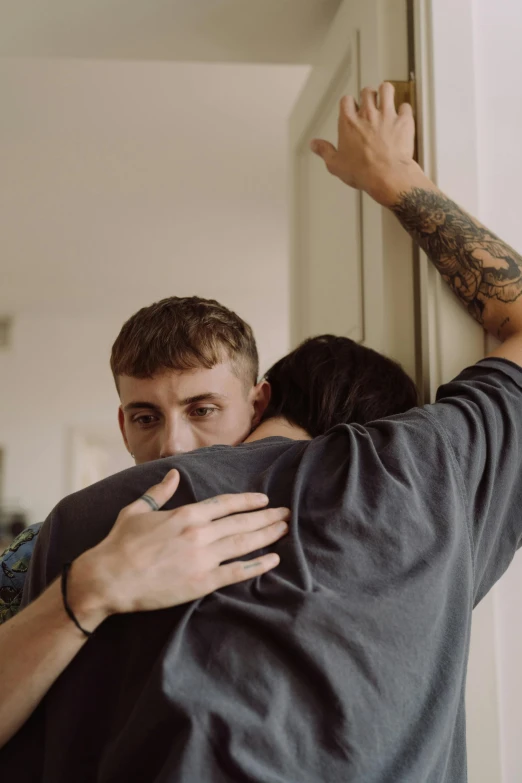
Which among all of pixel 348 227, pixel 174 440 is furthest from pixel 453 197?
Result: pixel 174 440

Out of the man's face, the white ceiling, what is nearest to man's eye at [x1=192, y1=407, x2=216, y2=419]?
the man's face

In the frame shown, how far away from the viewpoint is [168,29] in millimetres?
1989

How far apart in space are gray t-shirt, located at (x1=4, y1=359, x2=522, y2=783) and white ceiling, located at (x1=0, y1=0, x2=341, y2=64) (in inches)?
49.3

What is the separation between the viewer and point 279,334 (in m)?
6.40

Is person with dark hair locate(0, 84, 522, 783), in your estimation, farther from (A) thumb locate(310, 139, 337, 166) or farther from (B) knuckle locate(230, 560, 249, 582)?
(A) thumb locate(310, 139, 337, 166)

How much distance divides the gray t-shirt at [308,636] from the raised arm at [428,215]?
29cm

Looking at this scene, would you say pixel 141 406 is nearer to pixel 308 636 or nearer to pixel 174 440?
pixel 174 440

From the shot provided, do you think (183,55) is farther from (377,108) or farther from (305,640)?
(305,640)

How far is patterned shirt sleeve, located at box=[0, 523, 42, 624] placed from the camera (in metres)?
1.19

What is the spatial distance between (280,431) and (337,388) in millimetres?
111

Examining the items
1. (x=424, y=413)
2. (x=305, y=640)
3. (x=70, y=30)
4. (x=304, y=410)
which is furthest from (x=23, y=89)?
(x=305, y=640)

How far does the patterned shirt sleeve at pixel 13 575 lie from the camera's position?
1.19 m

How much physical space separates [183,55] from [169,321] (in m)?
1.06

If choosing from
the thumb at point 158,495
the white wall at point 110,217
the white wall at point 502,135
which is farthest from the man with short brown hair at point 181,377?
the white wall at point 110,217
